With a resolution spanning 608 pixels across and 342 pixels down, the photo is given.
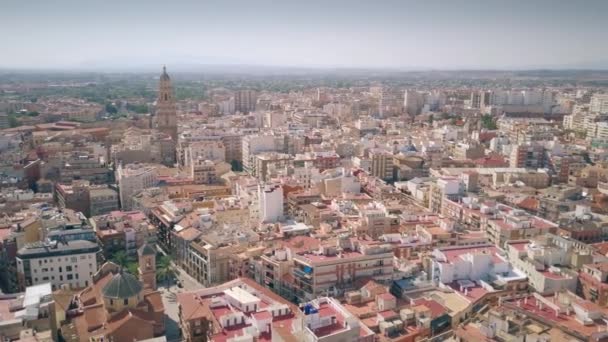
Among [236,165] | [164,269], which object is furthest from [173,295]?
[236,165]

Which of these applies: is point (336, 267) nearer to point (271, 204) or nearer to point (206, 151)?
point (271, 204)

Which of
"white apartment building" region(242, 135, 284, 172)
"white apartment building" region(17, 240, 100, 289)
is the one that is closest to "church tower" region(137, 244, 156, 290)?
"white apartment building" region(17, 240, 100, 289)

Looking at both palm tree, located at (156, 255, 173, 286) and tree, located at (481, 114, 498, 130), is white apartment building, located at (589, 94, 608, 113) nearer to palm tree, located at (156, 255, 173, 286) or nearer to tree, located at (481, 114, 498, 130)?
tree, located at (481, 114, 498, 130)

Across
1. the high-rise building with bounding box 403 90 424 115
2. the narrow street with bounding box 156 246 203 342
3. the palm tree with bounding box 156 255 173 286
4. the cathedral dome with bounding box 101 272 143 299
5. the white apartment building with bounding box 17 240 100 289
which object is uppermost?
the high-rise building with bounding box 403 90 424 115

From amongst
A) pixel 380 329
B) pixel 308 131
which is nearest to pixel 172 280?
pixel 380 329

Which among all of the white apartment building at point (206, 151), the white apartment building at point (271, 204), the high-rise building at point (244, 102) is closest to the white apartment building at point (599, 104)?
the white apartment building at point (206, 151)

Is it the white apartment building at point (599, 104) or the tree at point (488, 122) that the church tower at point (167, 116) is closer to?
the tree at point (488, 122)
